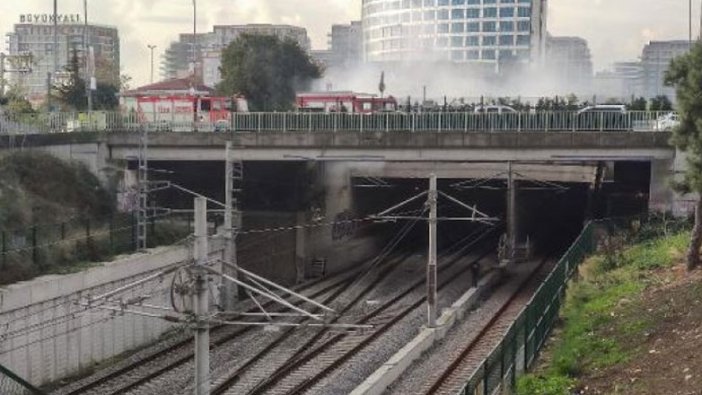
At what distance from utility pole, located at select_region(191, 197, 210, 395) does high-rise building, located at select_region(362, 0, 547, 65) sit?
14068cm

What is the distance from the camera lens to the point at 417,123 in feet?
129

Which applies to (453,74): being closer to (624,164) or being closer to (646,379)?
(624,164)

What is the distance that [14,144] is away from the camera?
118 feet

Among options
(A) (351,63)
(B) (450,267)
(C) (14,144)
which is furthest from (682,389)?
(A) (351,63)

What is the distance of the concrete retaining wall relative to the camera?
24.4m

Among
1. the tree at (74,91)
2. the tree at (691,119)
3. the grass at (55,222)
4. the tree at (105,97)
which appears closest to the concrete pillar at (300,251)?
the grass at (55,222)

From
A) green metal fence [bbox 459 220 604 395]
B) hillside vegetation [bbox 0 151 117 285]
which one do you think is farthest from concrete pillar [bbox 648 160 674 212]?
hillside vegetation [bbox 0 151 117 285]

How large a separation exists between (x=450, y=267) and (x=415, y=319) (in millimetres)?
15335

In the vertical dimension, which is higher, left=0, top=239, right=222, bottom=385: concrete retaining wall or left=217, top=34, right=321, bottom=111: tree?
left=217, top=34, right=321, bottom=111: tree

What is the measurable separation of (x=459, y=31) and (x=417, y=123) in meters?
122

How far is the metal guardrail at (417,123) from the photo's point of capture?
38.2 m

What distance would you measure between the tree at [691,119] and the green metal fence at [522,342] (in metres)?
4.13

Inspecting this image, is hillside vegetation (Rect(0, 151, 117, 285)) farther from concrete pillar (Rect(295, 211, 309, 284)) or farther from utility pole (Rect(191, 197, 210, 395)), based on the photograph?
utility pole (Rect(191, 197, 210, 395))

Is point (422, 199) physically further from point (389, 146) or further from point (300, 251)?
point (389, 146)
